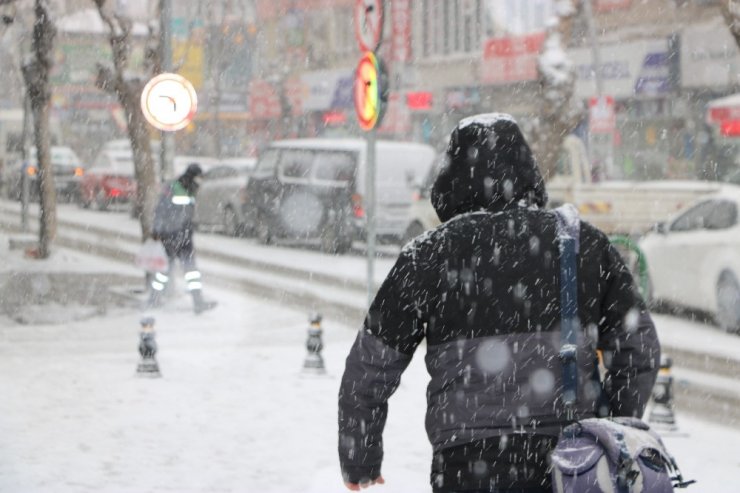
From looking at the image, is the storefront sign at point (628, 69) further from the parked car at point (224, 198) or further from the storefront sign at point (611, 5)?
the parked car at point (224, 198)

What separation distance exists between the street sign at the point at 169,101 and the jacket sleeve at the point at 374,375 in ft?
33.3

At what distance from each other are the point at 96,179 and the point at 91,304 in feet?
72.8

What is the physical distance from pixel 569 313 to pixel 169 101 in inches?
411

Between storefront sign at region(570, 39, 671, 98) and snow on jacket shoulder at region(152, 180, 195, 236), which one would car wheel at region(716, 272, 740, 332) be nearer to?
snow on jacket shoulder at region(152, 180, 195, 236)

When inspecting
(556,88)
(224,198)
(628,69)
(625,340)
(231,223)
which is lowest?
(231,223)

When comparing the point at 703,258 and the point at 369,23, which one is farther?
the point at 703,258

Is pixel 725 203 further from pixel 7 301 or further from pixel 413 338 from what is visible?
pixel 413 338

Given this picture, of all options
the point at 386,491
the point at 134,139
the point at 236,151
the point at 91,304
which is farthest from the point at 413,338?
the point at 236,151

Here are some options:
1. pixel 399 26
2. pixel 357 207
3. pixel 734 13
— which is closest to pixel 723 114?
pixel 357 207

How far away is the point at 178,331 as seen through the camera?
13703 millimetres

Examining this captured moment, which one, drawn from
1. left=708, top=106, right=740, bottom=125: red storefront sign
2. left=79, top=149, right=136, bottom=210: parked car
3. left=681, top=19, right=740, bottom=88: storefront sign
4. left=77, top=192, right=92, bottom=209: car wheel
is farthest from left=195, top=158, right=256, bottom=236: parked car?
left=77, top=192, right=92, bottom=209: car wheel

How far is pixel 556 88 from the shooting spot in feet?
81.3

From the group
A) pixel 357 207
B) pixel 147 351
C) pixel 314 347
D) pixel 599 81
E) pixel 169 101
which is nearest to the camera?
pixel 147 351

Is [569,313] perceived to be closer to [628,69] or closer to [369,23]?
[369,23]
